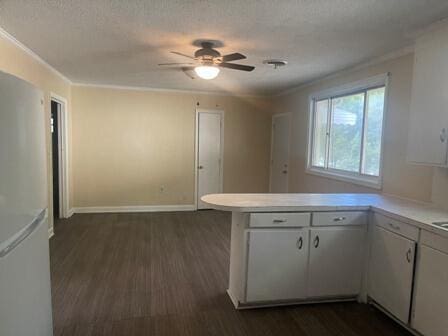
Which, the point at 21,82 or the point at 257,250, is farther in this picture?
the point at 257,250

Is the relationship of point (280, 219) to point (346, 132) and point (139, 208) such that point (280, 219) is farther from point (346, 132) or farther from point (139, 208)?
point (139, 208)

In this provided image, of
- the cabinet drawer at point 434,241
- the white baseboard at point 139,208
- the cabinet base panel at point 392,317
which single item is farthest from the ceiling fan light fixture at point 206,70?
the white baseboard at point 139,208

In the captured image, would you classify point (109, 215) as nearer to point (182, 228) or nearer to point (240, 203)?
point (182, 228)

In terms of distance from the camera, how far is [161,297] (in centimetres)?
289

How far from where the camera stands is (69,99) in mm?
A: 5664

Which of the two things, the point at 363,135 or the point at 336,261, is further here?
the point at 363,135

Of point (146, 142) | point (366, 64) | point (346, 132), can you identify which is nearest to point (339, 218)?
point (346, 132)

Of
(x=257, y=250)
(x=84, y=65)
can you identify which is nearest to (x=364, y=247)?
(x=257, y=250)

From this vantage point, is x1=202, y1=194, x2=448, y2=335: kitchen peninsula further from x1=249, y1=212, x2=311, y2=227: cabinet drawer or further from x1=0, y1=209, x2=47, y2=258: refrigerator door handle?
x1=0, y1=209, x2=47, y2=258: refrigerator door handle

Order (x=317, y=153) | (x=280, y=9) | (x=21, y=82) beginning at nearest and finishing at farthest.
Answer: (x=21, y=82)
(x=280, y=9)
(x=317, y=153)

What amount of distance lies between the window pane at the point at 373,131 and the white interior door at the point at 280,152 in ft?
6.80

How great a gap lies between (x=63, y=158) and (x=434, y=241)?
17.5 feet

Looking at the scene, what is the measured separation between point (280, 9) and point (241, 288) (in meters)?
2.23

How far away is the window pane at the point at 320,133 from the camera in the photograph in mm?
4836
